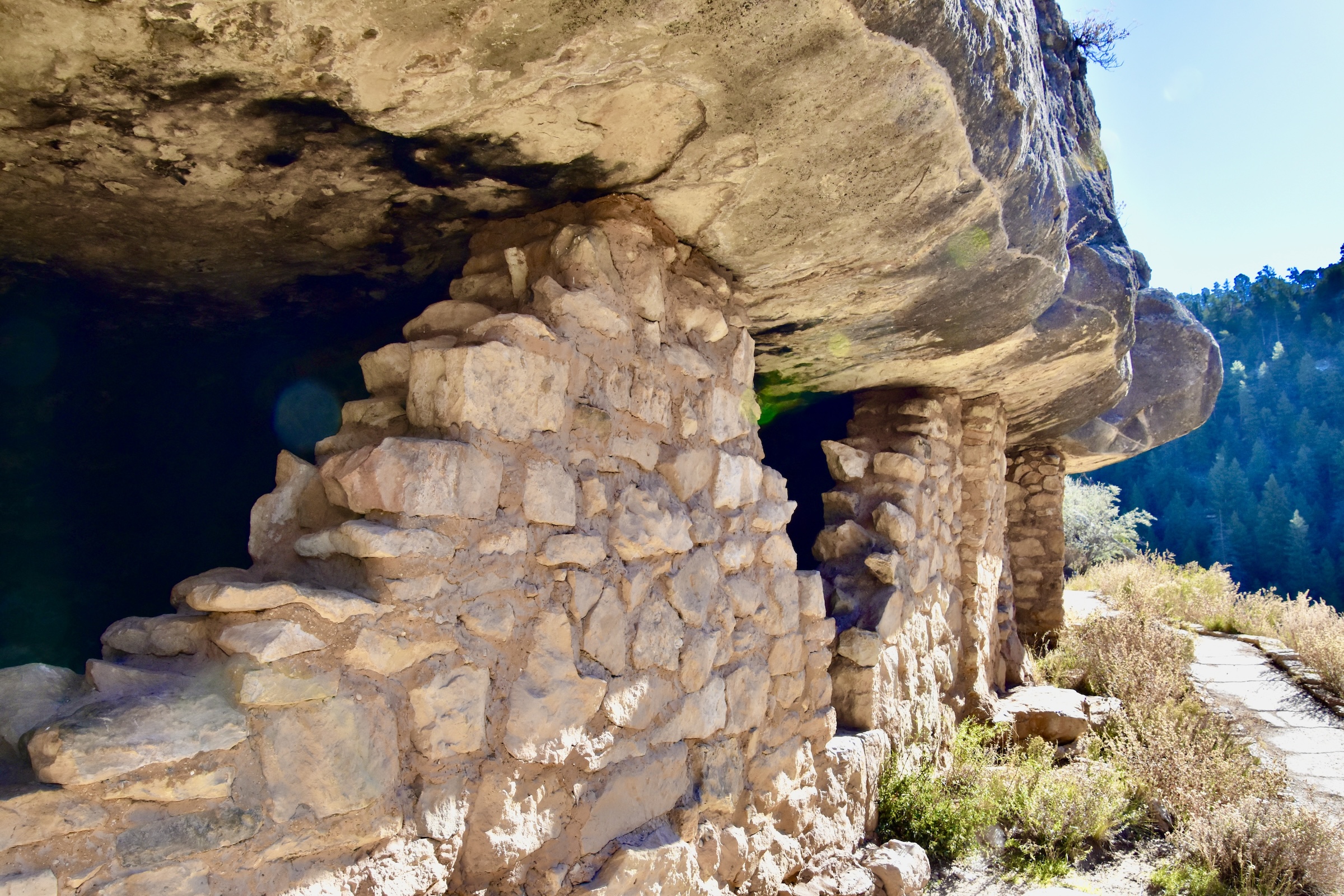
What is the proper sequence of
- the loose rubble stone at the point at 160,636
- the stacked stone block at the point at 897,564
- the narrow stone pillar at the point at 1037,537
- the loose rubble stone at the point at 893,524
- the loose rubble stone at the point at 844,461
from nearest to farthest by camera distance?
1. the loose rubble stone at the point at 160,636
2. the stacked stone block at the point at 897,564
3. the loose rubble stone at the point at 893,524
4. the loose rubble stone at the point at 844,461
5. the narrow stone pillar at the point at 1037,537

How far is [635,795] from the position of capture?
1.86 metres

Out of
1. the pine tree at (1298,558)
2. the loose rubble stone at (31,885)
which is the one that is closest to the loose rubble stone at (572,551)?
the loose rubble stone at (31,885)

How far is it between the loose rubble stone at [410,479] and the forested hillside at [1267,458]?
24.6 m

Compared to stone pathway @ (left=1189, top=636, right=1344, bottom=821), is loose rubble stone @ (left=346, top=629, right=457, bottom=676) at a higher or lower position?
higher

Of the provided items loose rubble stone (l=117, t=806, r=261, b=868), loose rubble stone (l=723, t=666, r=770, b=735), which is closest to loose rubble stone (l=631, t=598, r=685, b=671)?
loose rubble stone (l=723, t=666, r=770, b=735)

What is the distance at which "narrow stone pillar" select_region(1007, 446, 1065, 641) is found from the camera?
6215 mm

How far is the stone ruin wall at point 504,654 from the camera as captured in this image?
1186mm

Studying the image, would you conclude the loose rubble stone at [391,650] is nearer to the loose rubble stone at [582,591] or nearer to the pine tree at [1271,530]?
the loose rubble stone at [582,591]

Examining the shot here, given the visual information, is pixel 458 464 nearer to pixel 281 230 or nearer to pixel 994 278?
pixel 281 230

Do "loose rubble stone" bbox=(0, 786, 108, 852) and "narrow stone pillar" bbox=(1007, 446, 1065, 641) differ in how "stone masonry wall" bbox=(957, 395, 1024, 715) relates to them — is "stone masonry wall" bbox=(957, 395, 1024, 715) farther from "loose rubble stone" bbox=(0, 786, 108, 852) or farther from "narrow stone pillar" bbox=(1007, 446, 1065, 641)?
"loose rubble stone" bbox=(0, 786, 108, 852)

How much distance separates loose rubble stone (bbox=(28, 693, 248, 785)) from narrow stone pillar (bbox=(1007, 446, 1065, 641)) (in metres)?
5.98

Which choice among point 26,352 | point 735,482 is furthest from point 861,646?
point 26,352

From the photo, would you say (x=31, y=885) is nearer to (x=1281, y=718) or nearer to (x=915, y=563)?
(x=915, y=563)

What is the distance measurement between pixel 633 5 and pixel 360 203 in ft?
2.74
